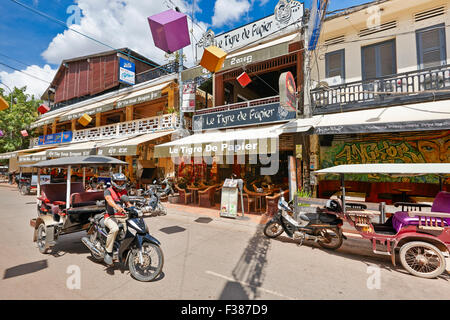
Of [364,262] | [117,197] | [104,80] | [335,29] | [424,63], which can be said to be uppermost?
[104,80]

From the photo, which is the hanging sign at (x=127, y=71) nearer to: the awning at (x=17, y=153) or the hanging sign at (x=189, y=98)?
the hanging sign at (x=189, y=98)

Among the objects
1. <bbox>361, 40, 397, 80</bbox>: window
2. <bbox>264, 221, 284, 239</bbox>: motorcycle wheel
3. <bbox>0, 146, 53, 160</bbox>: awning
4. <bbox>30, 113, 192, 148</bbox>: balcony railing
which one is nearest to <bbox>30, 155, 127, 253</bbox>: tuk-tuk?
<bbox>264, 221, 284, 239</bbox>: motorcycle wheel

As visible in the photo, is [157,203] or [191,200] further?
[191,200]

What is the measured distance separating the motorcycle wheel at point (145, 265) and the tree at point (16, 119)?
28764mm

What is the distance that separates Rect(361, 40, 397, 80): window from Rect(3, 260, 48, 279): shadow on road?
11.9 m

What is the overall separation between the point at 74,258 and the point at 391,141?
452 inches

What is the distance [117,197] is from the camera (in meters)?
4.25

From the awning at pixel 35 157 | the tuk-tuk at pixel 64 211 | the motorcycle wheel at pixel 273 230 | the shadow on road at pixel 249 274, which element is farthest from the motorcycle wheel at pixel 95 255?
the awning at pixel 35 157

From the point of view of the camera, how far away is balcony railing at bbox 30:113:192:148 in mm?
13250

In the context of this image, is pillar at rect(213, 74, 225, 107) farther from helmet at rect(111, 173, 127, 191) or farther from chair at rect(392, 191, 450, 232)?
chair at rect(392, 191, 450, 232)
